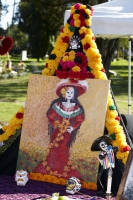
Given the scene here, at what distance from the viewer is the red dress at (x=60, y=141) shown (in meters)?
5.38

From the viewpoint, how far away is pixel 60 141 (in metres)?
5.45

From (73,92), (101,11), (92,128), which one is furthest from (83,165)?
(101,11)

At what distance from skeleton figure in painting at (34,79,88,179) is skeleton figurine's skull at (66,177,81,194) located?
0.82ft

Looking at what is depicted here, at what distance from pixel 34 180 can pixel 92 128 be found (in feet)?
3.55

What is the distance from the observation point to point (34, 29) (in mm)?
34062

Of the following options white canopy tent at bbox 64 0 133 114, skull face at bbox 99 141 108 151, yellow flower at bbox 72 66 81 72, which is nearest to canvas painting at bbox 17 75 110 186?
yellow flower at bbox 72 66 81 72

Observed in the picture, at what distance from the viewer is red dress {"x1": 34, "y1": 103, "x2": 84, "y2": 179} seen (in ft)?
17.7

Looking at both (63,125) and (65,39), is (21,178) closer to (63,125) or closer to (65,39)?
(63,125)

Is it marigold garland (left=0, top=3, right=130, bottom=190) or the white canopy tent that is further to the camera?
the white canopy tent

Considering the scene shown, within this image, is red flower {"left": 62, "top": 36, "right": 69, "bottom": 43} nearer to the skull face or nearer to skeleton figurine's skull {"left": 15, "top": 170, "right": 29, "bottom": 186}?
the skull face

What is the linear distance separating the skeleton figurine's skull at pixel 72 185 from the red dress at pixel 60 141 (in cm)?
25

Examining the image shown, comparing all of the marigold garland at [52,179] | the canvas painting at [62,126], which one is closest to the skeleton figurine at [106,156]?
the canvas painting at [62,126]

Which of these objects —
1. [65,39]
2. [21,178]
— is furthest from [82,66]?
[21,178]

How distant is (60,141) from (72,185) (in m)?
0.69
